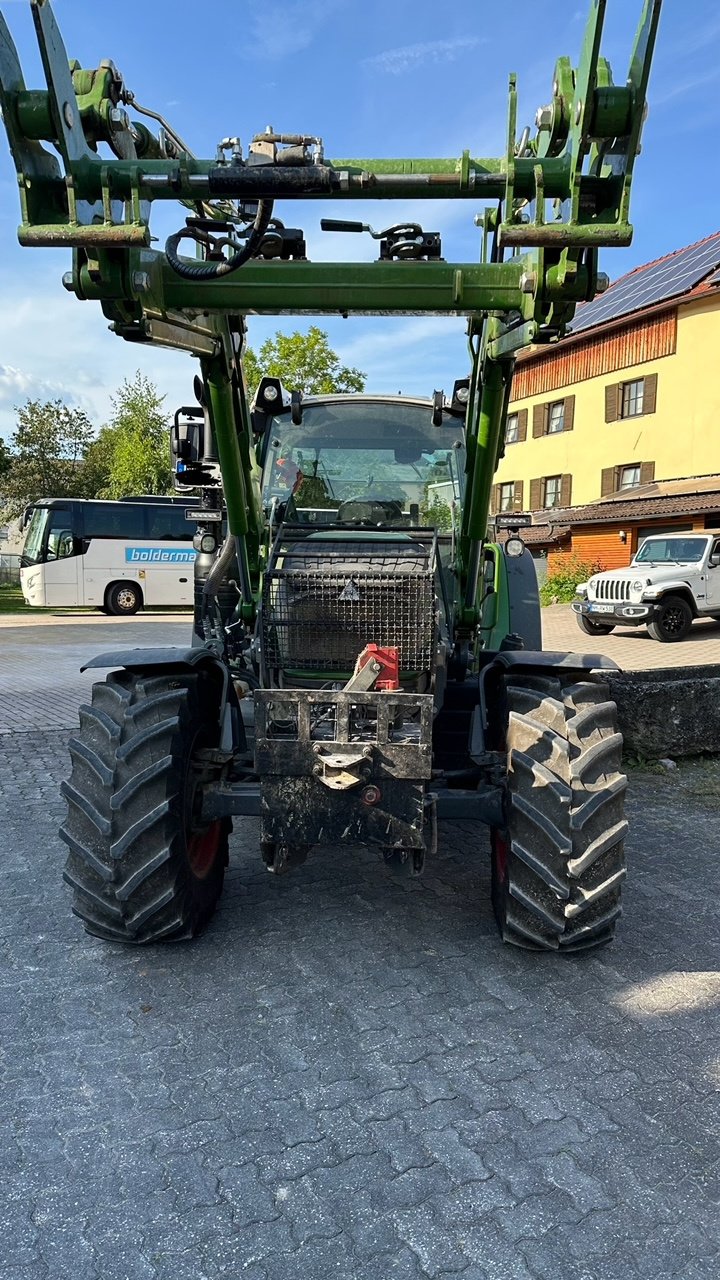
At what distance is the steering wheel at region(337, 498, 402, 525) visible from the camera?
496 cm

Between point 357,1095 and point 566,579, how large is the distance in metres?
26.2

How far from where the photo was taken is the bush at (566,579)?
27.3 metres

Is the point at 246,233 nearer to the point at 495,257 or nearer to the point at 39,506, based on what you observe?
the point at 495,257

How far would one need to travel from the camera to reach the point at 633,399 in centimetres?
2917

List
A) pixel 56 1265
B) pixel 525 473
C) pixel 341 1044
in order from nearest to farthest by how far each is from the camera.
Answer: pixel 56 1265 → pixel 341 1044 → pixel 525 473

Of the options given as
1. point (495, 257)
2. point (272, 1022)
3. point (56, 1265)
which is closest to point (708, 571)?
point (495, 257)

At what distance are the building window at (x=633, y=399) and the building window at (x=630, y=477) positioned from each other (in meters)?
1.73

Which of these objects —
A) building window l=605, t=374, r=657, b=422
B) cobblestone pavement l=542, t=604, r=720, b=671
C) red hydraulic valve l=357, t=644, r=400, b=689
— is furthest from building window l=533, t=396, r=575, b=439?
red hydraulic valve l=357, t=644, r=400, b=689

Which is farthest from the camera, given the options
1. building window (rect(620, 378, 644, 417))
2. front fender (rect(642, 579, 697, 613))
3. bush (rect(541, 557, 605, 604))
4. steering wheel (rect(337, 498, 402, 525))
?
building window (rect(620, 378, 644, 417))

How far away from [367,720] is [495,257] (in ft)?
6.77

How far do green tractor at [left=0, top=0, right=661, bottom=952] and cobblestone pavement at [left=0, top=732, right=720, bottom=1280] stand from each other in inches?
12.2

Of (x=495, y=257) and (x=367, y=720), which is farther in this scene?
(x=495, y=257)

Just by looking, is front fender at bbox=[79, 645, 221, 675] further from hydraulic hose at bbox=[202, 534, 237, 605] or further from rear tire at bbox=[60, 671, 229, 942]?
hydraulic hose at bbox=[202, 534, 237, 605]

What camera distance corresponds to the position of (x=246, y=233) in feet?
11.3
